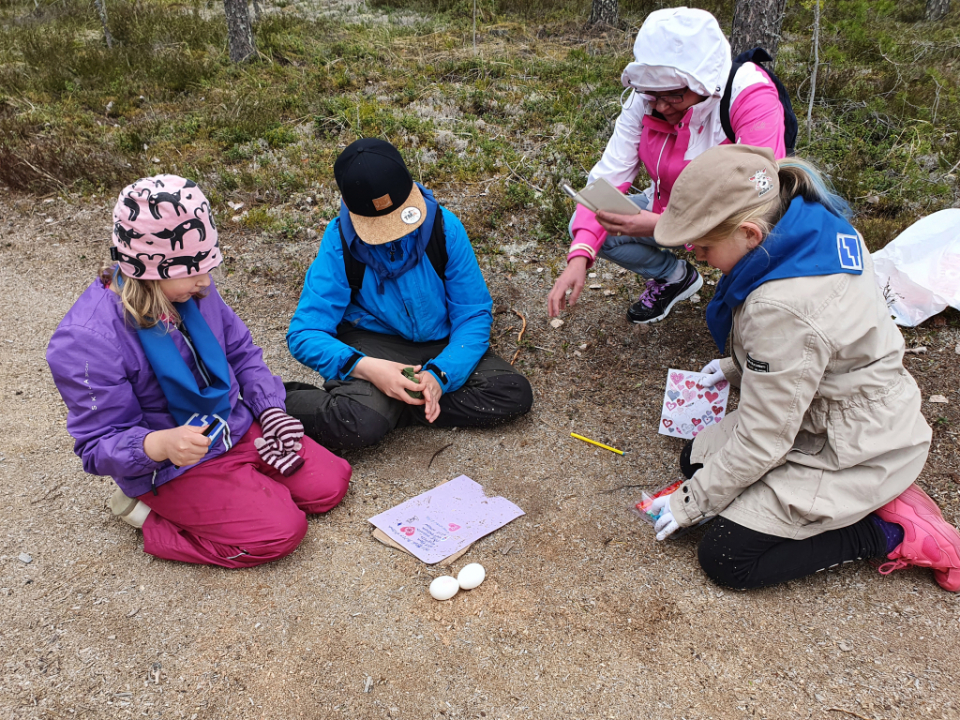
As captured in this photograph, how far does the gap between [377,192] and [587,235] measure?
991 millimetres

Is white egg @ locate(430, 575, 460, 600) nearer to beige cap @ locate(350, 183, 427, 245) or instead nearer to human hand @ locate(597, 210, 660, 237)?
beige cap @ locate(350, 183, 427, 245)

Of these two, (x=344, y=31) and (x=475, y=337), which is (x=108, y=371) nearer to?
(x=475, y=337)

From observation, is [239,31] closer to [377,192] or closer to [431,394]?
[377,192]

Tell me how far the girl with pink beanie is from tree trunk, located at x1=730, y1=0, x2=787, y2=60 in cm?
427

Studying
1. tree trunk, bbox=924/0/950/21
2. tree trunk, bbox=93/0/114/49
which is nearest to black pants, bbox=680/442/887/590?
tree trunk, bbox=93/0/114/49

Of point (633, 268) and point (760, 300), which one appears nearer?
point (760, 300)

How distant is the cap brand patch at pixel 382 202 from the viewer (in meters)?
2.82

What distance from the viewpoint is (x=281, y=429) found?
2.78m

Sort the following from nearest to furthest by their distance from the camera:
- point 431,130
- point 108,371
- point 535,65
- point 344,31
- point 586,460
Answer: point 108,371 < point 586,460 < point 431,130 < point 535,65 < point 344,31

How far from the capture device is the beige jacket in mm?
2084

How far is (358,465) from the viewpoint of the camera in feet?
Result: 10.2

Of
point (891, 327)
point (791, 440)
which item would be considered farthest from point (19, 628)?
point (891, 327)

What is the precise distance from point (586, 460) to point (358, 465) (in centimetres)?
103

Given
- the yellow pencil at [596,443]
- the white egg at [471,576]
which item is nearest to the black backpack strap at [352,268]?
the yellow pencil at [596,443]
